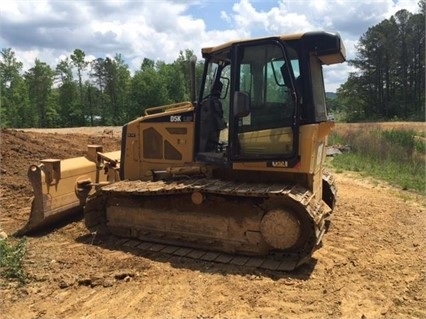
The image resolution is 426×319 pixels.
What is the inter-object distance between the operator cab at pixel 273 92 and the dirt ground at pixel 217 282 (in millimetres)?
1439

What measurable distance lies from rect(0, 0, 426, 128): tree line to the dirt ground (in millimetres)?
42415

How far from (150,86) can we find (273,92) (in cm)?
5390

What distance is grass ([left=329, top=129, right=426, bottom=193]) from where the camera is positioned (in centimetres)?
1178

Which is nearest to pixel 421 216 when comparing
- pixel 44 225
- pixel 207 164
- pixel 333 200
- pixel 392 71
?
pixel 333 200

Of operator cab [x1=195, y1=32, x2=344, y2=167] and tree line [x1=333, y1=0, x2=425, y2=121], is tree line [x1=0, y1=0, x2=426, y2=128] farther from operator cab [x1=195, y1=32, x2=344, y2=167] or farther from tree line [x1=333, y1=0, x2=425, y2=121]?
operator cab [x1=195, y1=32, x2=344, y2=167]

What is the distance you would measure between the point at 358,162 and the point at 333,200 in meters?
7.17

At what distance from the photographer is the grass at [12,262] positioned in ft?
16.4

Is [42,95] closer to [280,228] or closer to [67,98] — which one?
[67,98]

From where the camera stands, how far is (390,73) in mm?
51906

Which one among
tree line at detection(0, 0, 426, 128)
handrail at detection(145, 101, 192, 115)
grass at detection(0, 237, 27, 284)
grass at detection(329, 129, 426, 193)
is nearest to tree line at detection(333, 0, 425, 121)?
tree line at detection(0, 0, 426, 128)

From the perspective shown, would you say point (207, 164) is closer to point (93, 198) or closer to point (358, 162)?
point (93, 198)

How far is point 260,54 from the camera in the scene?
5.69 metres

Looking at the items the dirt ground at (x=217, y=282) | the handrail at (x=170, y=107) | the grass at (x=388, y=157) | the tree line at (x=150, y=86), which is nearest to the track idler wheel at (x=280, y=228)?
the dirt ground at (x=217, y=282)

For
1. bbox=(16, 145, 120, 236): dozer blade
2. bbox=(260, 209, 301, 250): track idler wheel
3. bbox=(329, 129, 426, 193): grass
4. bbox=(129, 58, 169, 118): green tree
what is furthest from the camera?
bbox=(129, 58, 169, 118): green tree
